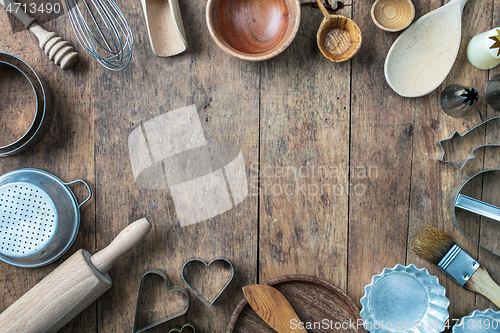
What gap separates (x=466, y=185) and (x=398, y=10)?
448mm

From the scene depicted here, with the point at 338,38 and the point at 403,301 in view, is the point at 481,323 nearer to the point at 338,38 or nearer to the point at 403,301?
the point at 403,301

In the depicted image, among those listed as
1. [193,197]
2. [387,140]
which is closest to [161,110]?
[193,197]

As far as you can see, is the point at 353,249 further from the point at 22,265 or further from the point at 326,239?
the point at 22,265

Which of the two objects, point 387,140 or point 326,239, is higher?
point 387,140

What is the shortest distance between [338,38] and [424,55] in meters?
0.21

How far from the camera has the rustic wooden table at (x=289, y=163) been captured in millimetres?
716

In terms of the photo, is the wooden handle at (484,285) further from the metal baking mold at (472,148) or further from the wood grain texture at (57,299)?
the wood grain texture at (57,299)

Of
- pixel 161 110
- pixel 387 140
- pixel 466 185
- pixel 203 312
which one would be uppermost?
pixel 161 110

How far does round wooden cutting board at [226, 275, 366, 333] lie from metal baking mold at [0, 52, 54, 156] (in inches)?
24.3

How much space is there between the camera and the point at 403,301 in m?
0.70

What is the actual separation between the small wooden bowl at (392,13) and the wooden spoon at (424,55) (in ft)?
0.09

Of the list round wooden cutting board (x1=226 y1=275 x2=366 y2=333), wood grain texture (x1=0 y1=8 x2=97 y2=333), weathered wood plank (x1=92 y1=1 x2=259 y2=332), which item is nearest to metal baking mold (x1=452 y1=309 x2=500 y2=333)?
round wooden cutting board (x1=226 y1=275 x2=366 y2=333)

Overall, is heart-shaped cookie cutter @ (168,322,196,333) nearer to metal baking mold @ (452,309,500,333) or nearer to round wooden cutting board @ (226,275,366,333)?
round wooden cutting board @ (226,275,366,333)

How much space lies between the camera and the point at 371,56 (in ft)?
2.35
